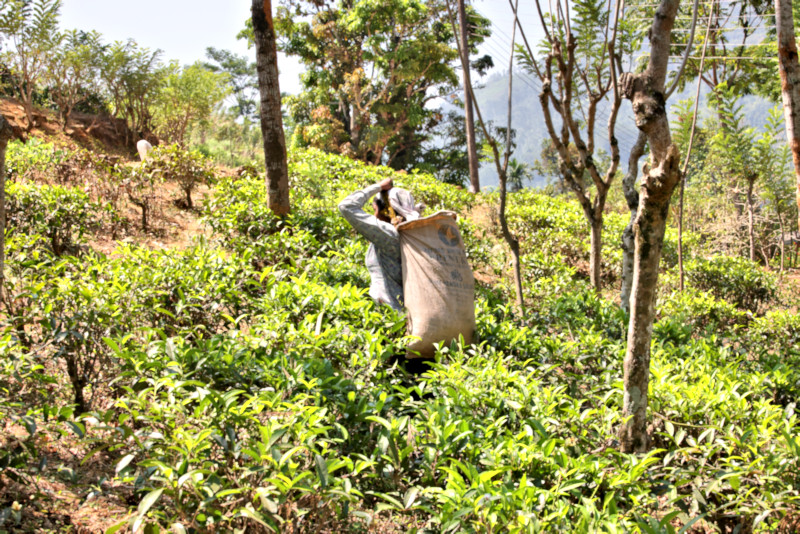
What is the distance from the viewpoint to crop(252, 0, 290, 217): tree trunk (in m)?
5.14

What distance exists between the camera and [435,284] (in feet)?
11.1

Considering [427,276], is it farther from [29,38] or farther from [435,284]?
[29,38]

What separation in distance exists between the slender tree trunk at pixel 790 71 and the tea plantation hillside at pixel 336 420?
1326mm

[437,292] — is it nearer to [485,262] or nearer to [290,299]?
[290,299]

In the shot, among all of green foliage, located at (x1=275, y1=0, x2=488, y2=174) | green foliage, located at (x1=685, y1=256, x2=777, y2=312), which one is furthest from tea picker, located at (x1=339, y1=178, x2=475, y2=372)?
green foliage, located at (x1=275, y1=0, x2=488, y2=174)

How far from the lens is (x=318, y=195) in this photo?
680 cm

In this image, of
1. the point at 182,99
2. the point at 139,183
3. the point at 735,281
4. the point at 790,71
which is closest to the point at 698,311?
the point at 735,281

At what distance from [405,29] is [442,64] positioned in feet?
5.48

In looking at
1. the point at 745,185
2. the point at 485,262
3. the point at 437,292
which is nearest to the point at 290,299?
the point at 437,292

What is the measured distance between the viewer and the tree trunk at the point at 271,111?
16.9ft

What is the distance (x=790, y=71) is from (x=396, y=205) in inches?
98.0

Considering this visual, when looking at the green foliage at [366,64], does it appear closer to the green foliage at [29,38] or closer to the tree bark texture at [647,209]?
the green foliage at [29,38]

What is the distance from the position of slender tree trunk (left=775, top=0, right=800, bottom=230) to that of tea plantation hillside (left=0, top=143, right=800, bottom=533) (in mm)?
1326

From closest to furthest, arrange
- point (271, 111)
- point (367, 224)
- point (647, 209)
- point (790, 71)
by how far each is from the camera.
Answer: point (647, 209) < point (790, 71) < point (367, 224) < point (271, 111)
